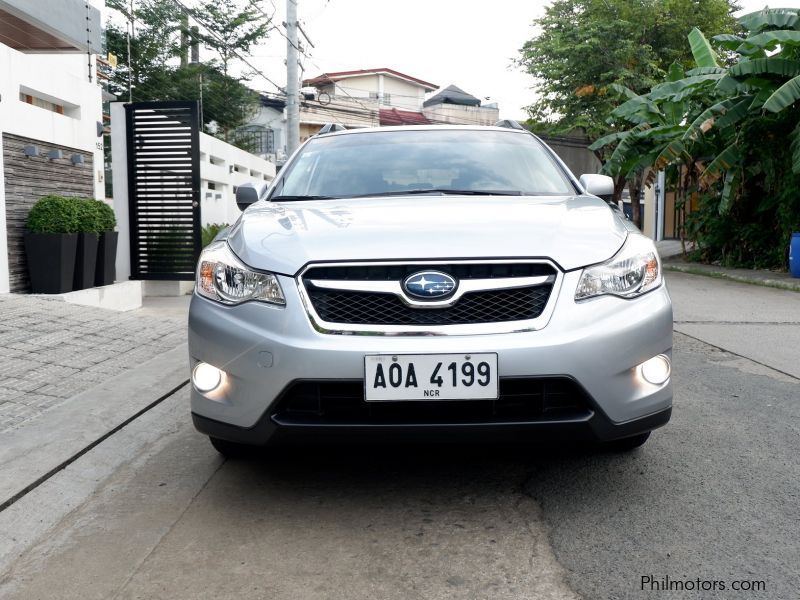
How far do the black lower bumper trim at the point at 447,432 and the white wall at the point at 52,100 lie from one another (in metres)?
7.24

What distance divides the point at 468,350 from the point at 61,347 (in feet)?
14.9

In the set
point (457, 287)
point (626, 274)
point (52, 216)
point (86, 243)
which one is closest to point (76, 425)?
point (457, 287)

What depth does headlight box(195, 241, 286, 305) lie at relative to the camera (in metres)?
3.03

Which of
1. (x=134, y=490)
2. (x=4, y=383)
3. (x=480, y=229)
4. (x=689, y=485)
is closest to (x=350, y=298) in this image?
(x=480, y=229)

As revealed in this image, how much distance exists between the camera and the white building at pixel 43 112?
30.8 ft

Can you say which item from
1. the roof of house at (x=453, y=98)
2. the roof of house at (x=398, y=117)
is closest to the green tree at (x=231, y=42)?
the roof of house at (x=398, y=117)

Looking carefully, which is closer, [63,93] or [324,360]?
[324,360]

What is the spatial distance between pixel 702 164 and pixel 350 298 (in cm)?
1735

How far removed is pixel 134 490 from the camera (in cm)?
344

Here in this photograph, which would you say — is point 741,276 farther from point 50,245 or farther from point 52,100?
point 52,100

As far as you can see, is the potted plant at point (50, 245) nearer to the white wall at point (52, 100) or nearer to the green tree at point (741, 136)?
the white wall at point (52, 100)

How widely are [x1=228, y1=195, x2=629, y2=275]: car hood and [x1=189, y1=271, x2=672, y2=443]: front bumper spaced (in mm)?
148

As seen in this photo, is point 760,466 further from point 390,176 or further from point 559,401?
point 390,176

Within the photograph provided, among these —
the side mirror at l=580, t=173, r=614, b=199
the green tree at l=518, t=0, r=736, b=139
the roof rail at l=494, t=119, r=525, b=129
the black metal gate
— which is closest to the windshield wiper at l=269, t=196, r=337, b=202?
the side mirror at l=580, t=173, r=614, b=199
